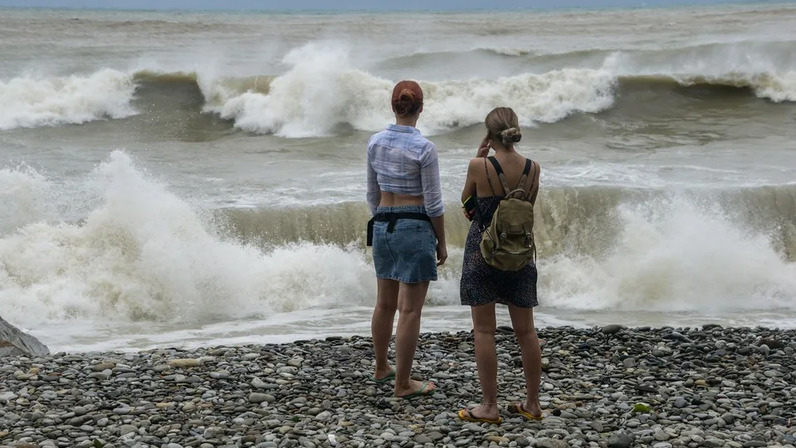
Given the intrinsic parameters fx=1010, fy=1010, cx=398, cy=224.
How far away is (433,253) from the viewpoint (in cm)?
621

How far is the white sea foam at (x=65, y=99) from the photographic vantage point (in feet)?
76.6

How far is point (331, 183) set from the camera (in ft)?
54.6

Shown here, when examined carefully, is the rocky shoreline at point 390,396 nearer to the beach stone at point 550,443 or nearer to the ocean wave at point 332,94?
the beach stone at point 550,443

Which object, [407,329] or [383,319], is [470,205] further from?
[383,319]

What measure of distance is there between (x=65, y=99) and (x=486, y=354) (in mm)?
21011

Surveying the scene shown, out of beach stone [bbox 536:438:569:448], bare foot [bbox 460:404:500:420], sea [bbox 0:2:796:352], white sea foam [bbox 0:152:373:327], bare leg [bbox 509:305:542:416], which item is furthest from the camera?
sea [bbox 0:2:796:352]

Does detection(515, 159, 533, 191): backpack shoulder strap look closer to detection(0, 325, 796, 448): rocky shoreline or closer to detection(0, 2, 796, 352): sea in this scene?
detection(0, 325, 796, 448): rocky shoreline

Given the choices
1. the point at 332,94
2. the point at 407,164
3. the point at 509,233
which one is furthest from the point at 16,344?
the point at 332,94

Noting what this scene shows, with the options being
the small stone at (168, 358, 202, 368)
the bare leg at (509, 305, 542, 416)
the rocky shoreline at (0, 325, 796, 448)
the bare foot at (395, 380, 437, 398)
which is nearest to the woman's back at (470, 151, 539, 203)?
the bare leg at (509, 305, 542, 416)

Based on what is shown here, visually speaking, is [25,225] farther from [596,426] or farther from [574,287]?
[596,426]

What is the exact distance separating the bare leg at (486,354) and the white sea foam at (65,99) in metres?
19.1

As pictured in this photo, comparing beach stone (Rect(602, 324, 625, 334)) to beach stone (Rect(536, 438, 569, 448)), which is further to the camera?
beach stone (Rect(602, 324, 625, 334))

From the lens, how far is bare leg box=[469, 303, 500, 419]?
585 centimetres

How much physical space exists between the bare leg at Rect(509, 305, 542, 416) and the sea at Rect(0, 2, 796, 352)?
4.31 metres
